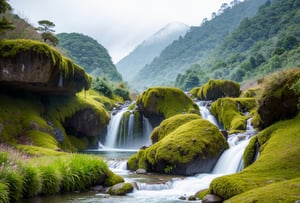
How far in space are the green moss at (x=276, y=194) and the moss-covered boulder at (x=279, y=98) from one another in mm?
6134

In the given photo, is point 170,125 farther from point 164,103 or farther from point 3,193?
point 3,193

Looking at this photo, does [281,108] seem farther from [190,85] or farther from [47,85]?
[190,85]

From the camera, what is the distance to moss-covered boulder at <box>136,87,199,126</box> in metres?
33.4

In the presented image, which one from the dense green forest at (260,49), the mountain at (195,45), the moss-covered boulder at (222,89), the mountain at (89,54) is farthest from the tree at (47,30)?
the mountain at (195,45)

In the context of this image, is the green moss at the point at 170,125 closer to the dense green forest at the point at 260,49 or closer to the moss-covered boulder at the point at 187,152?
the moss-covered boulder at the point at 187,152

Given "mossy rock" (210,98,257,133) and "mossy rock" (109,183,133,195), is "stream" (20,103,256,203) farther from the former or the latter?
"mossy rock" (210,98,257,133)

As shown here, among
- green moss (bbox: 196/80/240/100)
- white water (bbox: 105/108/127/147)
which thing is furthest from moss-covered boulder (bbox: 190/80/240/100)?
white water (bbox: 105/108/127/147)

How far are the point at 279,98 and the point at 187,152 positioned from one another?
516 cm

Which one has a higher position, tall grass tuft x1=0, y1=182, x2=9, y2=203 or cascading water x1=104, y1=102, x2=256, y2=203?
tall grass tuft x1=0, y1=182, x2=9, y2=203

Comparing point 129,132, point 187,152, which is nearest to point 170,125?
point 187,152

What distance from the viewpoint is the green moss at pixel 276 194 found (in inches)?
308

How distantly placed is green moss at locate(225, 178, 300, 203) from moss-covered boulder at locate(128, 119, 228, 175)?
24.2 feet

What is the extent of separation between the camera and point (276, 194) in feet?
26.6

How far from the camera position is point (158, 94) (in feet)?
111
